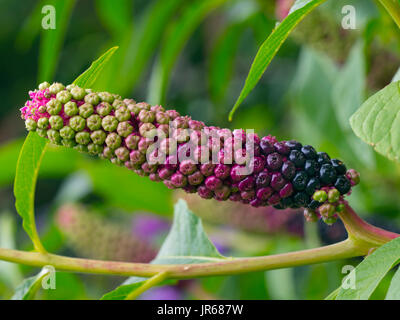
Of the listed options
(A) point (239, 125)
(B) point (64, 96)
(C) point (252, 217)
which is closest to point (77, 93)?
(B) point (64, 96)

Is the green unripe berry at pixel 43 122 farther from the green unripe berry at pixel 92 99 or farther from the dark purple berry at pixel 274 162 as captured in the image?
the dark purple berry at pixel 274 162

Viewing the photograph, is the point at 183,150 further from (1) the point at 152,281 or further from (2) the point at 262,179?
(1) the point at 152,281

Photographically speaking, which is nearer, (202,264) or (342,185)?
(342,185)

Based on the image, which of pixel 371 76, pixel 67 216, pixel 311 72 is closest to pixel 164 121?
pixel 371 76

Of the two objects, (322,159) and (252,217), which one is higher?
(322,159)

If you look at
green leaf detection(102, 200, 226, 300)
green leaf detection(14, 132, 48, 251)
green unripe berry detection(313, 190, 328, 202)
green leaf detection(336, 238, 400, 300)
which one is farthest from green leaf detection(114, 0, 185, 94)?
green leaf detection(336, 238, 400, 300)

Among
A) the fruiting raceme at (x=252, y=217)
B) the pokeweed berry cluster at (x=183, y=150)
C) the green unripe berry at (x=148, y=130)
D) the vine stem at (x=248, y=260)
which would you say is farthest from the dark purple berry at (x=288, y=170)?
the fruiting raceme at (x=252, y=217)

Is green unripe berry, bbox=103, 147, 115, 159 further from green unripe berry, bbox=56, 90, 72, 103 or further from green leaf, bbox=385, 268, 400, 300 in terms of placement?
green leaf, bbox=385, 268, 400, 300
